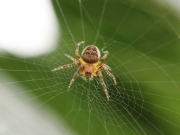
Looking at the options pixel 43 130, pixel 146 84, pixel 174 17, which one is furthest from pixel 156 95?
pixel 43 130

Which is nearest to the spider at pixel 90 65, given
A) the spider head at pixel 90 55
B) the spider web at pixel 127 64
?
the spider head at pixel 90 55

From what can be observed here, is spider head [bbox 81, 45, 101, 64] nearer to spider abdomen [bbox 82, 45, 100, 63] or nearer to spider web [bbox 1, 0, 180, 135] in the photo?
spider abdomen [bbox 82, 45, 100, 63]

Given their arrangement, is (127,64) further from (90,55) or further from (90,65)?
(90,65)

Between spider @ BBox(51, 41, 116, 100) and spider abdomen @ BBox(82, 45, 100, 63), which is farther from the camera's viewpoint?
spider @ BBox(51, 41, 116, 100)

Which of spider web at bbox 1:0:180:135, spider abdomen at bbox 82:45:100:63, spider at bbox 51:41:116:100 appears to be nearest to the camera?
spider web at bbox 1:0:180:135

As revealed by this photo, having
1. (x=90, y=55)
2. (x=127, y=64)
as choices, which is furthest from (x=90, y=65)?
(x=127, y=64)

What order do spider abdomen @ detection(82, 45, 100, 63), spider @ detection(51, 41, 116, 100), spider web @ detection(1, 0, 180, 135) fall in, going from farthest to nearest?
spider @ detection(51, 41, 116, 100)
spider abdomen @ detection(82, 45, 100, 63)
spider web @ detection(1, 0, 180, 135)

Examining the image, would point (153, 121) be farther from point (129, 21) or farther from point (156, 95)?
point (129, 21)

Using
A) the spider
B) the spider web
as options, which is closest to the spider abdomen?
the spider
